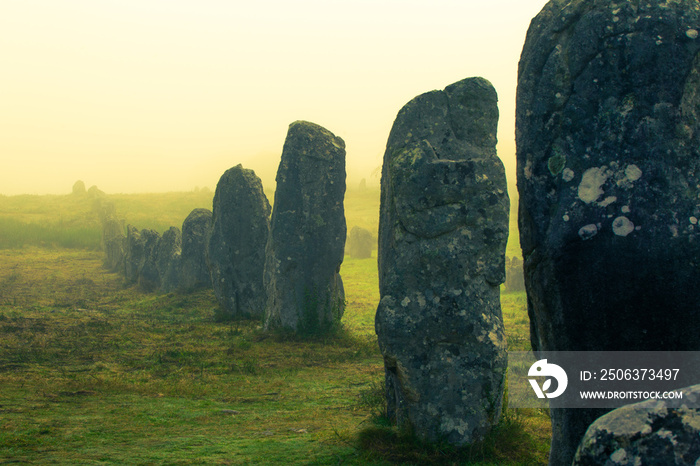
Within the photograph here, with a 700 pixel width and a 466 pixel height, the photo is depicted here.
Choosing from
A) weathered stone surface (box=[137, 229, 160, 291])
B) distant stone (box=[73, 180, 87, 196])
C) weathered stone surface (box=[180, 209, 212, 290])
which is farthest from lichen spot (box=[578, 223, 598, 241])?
distant stone (box=[73, 180, 87, 196])

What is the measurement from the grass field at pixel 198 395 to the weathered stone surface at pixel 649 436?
3827 mm

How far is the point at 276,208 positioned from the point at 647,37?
1255 centimetres

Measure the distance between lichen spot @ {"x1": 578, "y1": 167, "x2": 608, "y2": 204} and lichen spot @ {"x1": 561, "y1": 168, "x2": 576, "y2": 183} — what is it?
69 mm

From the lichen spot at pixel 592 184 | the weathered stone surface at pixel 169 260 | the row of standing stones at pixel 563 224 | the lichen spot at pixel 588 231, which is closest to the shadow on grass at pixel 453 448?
the row of standing stones at pixel 563 224

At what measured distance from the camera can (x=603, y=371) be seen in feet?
12.0

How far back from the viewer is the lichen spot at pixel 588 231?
370 centimetres

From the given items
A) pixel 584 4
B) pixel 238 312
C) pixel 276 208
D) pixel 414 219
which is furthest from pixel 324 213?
pixel 584 4

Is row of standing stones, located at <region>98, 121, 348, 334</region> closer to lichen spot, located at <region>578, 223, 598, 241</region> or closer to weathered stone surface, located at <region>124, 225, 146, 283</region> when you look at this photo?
weathered stone surface, located at <region>124, 225, 146, 283</region>

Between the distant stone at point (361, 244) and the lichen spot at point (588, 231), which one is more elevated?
the lichen spot at point (588, 231)

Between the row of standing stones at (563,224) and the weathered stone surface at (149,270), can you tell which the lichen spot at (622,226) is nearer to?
the row of standing stones at (563,224)

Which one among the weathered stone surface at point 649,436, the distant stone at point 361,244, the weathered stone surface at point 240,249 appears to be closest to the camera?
the weathered stone surface at point 649,436

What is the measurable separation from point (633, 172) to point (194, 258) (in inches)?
837

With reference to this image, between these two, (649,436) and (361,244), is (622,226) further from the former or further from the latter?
(361,244)

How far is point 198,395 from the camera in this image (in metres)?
9.78
